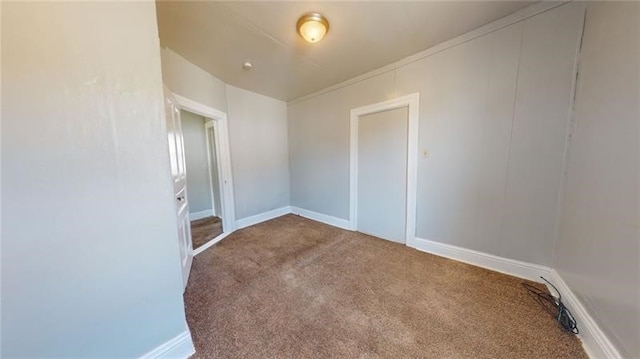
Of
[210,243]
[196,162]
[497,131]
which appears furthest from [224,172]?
[497,131]

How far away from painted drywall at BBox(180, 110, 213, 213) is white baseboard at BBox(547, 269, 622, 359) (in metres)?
5.10

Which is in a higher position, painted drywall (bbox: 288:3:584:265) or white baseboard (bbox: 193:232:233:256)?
painted drywall (bbox: 288:3:584:265)

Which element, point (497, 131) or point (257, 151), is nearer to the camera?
point (497, 131)

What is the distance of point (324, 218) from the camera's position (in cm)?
366

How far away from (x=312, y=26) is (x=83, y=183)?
188 cm

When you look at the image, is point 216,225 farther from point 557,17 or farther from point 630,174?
point 557,17

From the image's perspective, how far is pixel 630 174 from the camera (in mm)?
1043

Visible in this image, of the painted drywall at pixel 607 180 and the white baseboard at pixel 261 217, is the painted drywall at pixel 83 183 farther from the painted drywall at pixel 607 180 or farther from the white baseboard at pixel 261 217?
the painted drywall at pixel 607 180

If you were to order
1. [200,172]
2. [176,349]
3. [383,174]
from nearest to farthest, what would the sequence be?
[176,349], [383,174], [200,172]

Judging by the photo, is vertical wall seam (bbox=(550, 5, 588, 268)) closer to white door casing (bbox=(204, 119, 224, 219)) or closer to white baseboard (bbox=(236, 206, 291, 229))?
white baseboard (bbox=(236, 206, 291, 229))

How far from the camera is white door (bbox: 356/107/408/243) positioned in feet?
8.64

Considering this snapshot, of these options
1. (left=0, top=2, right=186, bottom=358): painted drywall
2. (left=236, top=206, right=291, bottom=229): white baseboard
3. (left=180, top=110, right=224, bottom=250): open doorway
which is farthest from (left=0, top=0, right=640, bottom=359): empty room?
(left=180, top=110, right=224, bottom=250): open doorway

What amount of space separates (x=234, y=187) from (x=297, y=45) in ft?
7.57

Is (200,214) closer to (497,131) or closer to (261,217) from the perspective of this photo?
(261,217)
